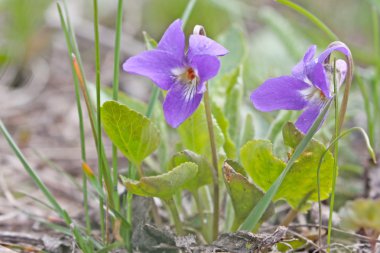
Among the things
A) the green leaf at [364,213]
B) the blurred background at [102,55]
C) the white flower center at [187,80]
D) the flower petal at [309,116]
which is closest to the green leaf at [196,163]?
the white flower center at [187,80]

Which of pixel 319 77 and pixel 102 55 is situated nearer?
pixel 319 77

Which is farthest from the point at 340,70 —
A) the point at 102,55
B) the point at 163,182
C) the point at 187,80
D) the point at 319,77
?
the point at 102,55

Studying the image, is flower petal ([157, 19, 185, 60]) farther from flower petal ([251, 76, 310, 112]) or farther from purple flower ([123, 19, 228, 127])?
flower petal ([251, 76, 310, 112])

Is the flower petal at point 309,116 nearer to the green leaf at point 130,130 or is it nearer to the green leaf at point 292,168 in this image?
the green leaf at point 292,168

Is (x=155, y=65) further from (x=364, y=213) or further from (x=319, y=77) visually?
(x=364, y=213)

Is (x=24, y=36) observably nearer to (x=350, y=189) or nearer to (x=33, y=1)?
(x=33, y=1)
